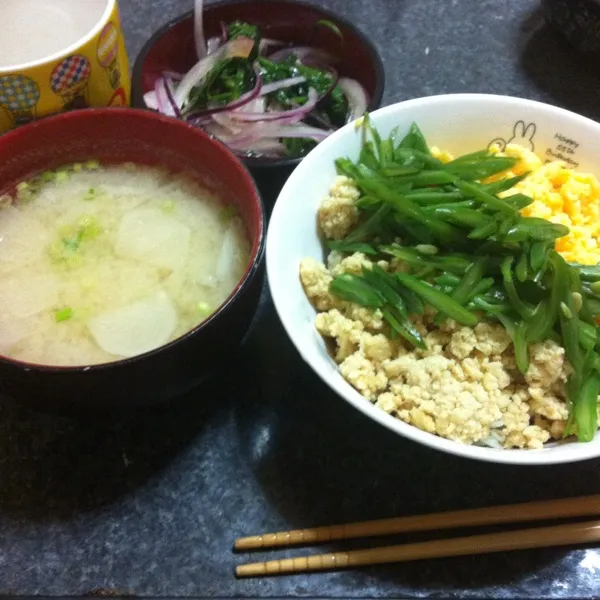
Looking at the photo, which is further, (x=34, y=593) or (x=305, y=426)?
(x=305, y=426)

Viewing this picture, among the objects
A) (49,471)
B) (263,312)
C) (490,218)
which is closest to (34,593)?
(49,471)

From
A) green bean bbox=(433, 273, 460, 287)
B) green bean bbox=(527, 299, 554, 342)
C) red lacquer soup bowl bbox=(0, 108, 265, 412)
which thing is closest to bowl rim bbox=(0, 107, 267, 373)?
red lacquer soup bowl bbox=(0, 108, 265, 412)

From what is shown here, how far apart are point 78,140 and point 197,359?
387 millimetres

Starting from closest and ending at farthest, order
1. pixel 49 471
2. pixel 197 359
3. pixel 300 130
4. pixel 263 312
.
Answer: pixel 197 359
pixel 49 471
pixel 263 312
pixel 300 130

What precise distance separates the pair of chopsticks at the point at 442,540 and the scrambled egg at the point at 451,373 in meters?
0.10

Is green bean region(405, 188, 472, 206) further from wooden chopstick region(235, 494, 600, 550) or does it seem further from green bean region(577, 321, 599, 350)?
wooden chopstick region(235, 494, 600, 550)

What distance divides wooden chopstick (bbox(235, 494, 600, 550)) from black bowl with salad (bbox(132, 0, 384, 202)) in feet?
2.01

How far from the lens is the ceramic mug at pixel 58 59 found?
0.90 metres

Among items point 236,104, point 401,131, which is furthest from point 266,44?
point 401,131

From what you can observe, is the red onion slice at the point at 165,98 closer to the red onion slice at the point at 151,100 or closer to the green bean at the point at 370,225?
the red onion slice at the point at 151,100

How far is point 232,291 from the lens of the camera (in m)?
0.79

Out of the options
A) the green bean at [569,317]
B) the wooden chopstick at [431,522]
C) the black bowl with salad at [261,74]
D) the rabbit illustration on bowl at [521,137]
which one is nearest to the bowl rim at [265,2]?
the black bowl with salad at [261,74]

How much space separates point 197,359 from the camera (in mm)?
752

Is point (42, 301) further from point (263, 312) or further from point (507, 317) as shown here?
point (507, 317)
